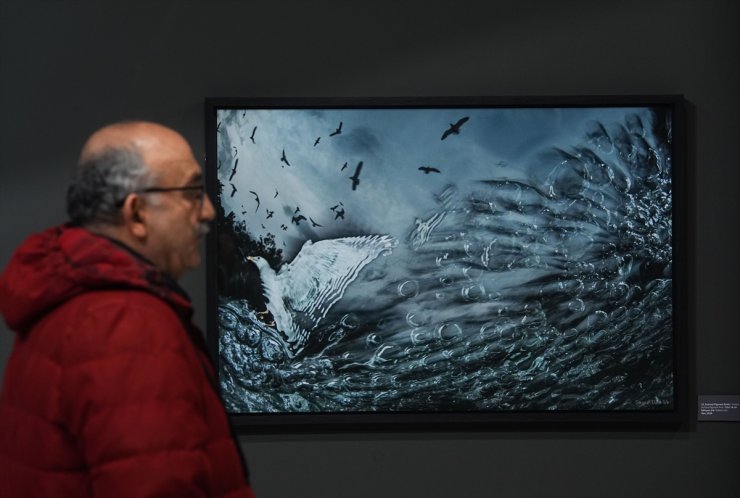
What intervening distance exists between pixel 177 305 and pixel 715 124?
2121mm

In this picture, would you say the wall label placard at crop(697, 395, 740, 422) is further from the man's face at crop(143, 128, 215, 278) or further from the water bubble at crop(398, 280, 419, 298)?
the man's face at crop(143, 128, 215, 278)

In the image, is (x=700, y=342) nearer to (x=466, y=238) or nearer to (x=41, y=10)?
(x=466, y=238)

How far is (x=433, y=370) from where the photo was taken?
283 cm

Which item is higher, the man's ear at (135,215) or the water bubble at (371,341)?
the man's ear at (135,215)

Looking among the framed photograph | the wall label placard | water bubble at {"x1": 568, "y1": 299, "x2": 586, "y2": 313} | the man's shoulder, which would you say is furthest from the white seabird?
the man's shoulder

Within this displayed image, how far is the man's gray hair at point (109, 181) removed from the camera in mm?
1468

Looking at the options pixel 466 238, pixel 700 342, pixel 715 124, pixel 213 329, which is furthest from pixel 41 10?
pixel 700 342

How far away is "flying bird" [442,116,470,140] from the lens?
9.22 ft

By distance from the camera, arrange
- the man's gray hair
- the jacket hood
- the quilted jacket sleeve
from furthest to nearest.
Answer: the man's gray hair < the jacket hood < the quilted jacket sleeve

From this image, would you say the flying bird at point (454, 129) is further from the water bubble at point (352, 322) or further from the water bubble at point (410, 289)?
the water bubble at point (352, 322)

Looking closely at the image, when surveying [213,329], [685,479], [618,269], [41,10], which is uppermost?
[41,10]

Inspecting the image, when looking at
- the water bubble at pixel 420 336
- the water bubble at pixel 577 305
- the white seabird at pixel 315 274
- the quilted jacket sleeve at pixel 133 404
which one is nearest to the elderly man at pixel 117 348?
the quilted jacket sleeve at pixel 133 404

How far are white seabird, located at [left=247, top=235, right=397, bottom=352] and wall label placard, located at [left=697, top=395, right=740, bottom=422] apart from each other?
1193 mm

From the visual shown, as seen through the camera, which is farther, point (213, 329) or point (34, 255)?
point (213, 329)
